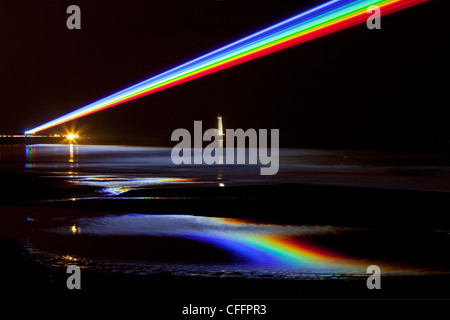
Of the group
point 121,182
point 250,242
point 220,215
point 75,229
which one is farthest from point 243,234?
point 121,182

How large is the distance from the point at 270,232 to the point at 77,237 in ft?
9.32

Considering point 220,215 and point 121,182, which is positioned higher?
point 121,182

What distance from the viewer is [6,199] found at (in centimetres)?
1461

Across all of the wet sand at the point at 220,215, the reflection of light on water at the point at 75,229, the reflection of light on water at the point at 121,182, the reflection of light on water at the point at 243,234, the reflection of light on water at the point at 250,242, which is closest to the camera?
the wet sand at the point at 220,215

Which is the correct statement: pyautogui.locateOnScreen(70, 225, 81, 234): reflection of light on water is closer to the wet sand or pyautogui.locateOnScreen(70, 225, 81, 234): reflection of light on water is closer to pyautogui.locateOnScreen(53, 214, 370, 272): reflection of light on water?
pyautogui.locateOnScreen(53, 214, 370, 272): reflection of light on water

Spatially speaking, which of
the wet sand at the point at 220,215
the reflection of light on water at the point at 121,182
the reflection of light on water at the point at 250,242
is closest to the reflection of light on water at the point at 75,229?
the reflection of light on water at the point at 250,242

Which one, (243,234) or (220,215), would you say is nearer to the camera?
(243,234)

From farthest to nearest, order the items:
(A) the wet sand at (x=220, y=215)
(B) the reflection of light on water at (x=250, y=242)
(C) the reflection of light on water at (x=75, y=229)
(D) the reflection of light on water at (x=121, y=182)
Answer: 1. (D) the reflection of light on water at (x=121, y=182)
2. (C) the reflection of light on water at (x=75, y=229)
3. (B) the reflection of light on water at (x=250, y=242)
4. (A) the wet sand at (x=220, y=215)

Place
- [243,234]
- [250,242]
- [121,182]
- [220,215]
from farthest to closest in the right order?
[121,182]
[220,215]
[243,234]
[250,242]

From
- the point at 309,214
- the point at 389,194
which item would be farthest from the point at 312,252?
the point at 389,194

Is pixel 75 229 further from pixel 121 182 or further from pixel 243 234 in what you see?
pixel 121 182

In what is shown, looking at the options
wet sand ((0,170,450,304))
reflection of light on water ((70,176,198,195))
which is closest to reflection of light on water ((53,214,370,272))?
wet sand ((0,170,450,304))

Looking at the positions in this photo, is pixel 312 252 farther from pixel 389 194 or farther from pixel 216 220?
pixel 389 194

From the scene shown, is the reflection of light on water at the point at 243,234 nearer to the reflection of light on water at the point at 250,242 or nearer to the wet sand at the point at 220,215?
the reflection of light on water at the point at 250,242
